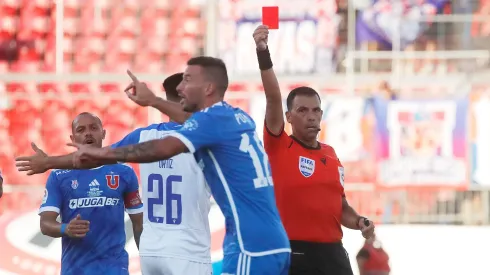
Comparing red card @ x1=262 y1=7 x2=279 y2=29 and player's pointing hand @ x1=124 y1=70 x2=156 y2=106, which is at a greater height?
red card @ x1=262 y1=7 x2=279 y2=29

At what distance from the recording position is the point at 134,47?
17375 millimetres

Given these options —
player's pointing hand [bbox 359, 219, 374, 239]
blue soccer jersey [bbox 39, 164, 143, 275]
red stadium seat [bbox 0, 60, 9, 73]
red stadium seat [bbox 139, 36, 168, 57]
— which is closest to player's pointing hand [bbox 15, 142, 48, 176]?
blue soccer jersey [bbox 39, 164, 143, 275]

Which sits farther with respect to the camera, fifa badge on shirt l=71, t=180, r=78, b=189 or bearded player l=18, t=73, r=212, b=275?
fifa badge on shirt l=71, t=180, r=78, b=189

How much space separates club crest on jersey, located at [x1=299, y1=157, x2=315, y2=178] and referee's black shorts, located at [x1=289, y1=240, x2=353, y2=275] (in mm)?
425

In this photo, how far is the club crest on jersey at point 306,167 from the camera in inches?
244

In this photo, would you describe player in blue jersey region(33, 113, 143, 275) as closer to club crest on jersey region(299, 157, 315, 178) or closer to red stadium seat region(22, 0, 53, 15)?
club crest on jersey region(299, 157, 315, 178)

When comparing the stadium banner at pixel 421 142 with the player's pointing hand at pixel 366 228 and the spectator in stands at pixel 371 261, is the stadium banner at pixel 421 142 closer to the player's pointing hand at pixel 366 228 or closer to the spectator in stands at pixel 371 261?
the spectator in stands at pixel 371 261

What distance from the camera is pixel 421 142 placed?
1452 centimetres

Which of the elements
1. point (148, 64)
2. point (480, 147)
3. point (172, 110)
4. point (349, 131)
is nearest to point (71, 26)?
point (148, 64)

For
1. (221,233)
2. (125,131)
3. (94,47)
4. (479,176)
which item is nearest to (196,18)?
(94,47)

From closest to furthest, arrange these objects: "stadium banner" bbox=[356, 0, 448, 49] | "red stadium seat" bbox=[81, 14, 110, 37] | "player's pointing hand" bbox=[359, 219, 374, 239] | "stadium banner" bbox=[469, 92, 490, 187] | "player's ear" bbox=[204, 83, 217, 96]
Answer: "player's ear" bbox=[204, 83, 217, 96], "player's pointing hand" bbox=[359, 219, 374, 239], "stadium banner" bbox=[469, 92, 490, 187], "stadium banner" bbox=[356, 0, 448, 49], "red stadium seat" bbox=[81, 14, 110, 37]

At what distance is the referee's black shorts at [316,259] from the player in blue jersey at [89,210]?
1324mm

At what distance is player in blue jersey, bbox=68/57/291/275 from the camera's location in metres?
4.95

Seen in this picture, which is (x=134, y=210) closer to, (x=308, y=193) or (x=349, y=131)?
(x=308, y=193)
